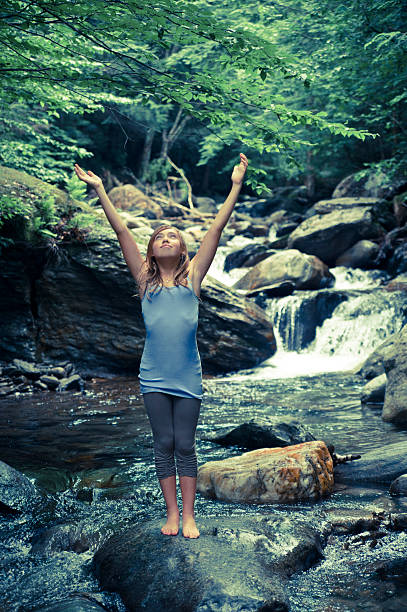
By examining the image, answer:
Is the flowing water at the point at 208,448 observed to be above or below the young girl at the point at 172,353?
below

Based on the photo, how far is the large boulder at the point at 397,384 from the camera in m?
6.98

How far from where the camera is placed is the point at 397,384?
281 inches

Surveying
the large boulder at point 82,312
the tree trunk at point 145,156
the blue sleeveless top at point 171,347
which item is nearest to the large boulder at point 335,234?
the large boulder at point 82,312

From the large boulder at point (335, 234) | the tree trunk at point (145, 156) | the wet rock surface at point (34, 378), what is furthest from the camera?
the tree trunk at point (145, 156)

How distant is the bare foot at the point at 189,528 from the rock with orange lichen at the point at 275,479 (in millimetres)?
1260

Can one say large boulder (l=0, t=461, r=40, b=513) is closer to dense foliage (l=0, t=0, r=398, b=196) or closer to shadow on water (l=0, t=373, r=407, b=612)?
shadow on water (l=0, t=373, r=407, b=612)

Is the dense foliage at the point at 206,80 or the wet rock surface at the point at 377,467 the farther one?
the wet rock surface at the point at 377,467

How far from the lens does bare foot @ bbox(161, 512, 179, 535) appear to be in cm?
343

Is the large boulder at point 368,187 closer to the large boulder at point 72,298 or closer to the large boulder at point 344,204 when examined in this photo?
the large boulder at point 344,204

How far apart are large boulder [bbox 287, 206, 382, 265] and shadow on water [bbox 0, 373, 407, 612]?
327 inches

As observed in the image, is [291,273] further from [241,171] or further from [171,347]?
[171,347]

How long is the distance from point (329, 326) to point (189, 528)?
38.2 ft

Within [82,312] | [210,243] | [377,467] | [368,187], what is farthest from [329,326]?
[210,243]

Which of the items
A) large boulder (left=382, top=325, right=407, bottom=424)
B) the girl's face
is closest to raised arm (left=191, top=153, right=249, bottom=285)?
the girl's face
